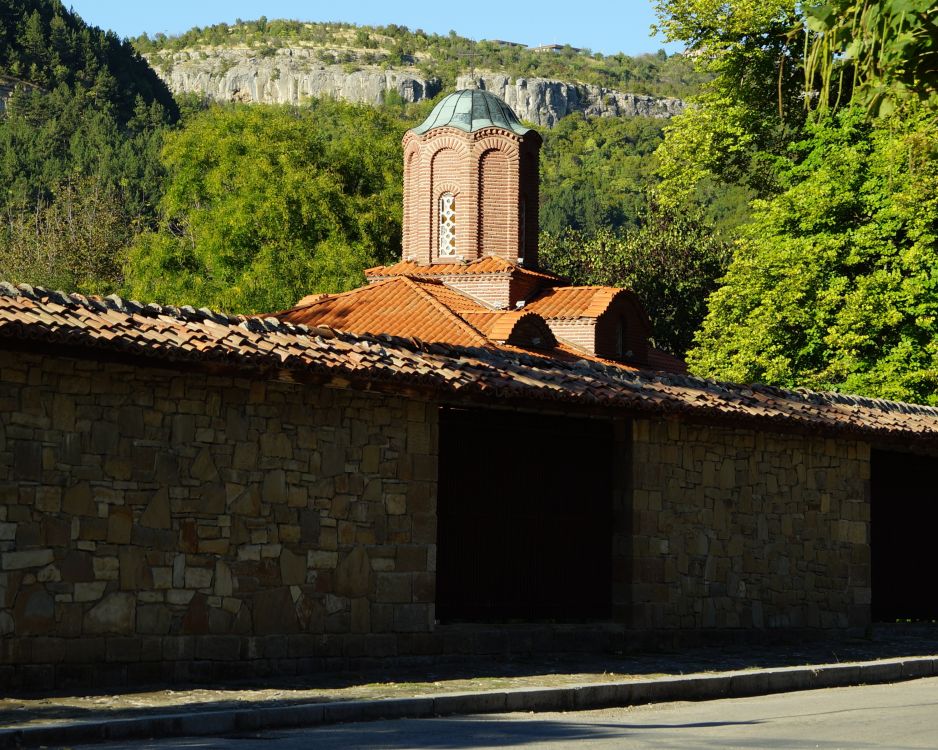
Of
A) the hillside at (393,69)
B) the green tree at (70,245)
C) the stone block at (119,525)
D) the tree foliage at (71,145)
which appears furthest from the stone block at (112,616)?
the hillside at (393,69)

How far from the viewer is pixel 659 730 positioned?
→ 9.56m

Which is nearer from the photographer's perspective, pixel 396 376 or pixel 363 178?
pixel 396 376

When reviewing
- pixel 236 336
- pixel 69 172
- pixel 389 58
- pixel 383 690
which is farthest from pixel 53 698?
pixel 389 58

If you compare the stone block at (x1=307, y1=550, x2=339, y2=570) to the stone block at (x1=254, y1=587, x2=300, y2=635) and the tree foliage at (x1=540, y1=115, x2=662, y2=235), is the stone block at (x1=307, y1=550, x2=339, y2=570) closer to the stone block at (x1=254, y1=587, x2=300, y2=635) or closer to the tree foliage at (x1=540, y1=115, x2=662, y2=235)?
the stone block at (x1=254, y1=587, x2=300, y2=635)

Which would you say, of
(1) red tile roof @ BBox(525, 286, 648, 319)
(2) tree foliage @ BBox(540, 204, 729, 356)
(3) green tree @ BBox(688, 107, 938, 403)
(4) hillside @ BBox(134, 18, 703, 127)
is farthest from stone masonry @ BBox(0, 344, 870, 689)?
(4) hillside @ BBox(134, 18, 703, 127)

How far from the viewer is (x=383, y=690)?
11.4m

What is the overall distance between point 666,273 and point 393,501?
1520 inches

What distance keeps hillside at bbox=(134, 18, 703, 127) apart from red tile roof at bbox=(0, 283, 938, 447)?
140 metres

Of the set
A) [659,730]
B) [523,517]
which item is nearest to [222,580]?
[523,517]

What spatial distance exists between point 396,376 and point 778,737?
17.7ft

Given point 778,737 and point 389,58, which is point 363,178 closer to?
point 778,737

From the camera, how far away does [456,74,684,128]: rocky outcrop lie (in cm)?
15725

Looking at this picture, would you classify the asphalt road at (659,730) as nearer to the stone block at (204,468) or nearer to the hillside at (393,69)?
the stone block at (204,468)

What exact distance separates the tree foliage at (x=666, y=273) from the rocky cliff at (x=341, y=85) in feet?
340
